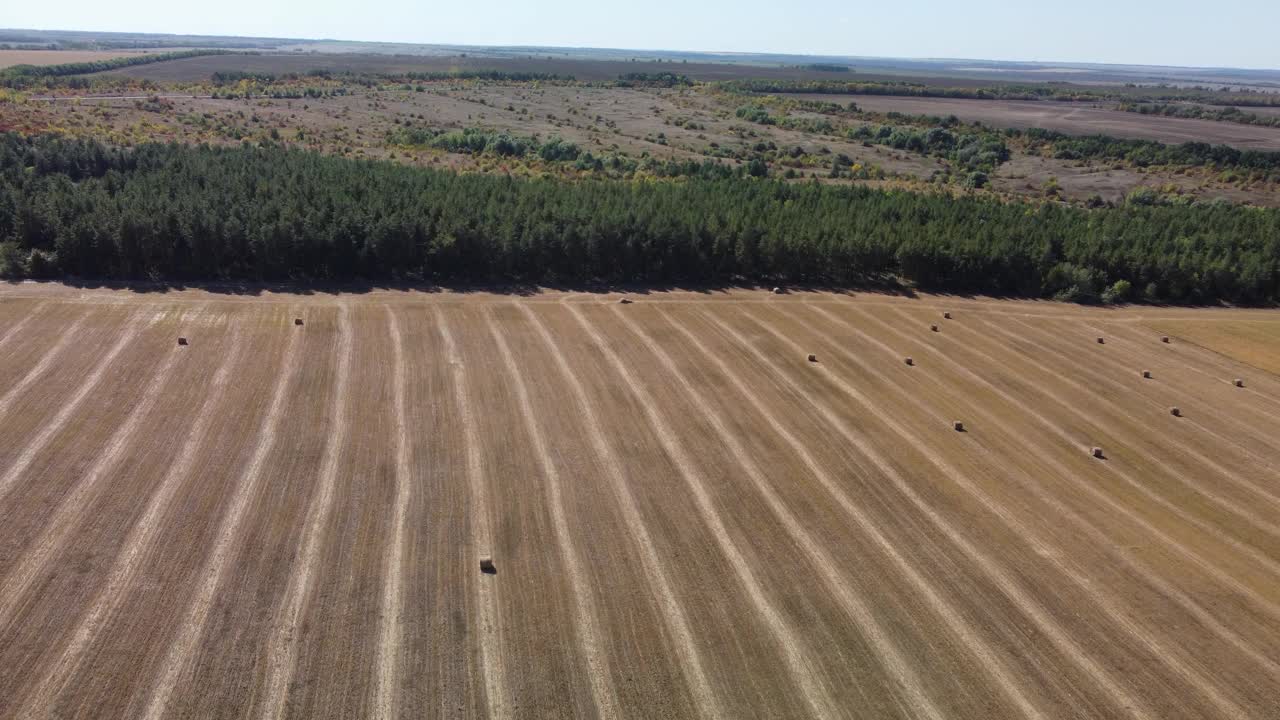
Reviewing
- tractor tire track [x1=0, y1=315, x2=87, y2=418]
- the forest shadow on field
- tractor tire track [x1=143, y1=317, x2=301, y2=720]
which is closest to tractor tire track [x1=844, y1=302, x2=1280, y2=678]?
the forest shadow on field

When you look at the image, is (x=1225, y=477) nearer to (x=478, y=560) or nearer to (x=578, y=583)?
(x=578, y=583)

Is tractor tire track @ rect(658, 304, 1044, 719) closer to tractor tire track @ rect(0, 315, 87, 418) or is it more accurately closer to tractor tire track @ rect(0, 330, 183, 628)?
tractor tire track @ rect(0, 330, 183, 628)

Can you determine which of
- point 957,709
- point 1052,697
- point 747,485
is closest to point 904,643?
point 957,709

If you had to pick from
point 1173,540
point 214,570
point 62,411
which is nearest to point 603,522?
point 214,570

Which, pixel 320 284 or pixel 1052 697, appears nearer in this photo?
pixel 1052 697

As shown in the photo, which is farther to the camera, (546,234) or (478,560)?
(546,234)

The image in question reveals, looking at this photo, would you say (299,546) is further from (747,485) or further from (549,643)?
(747,485)
